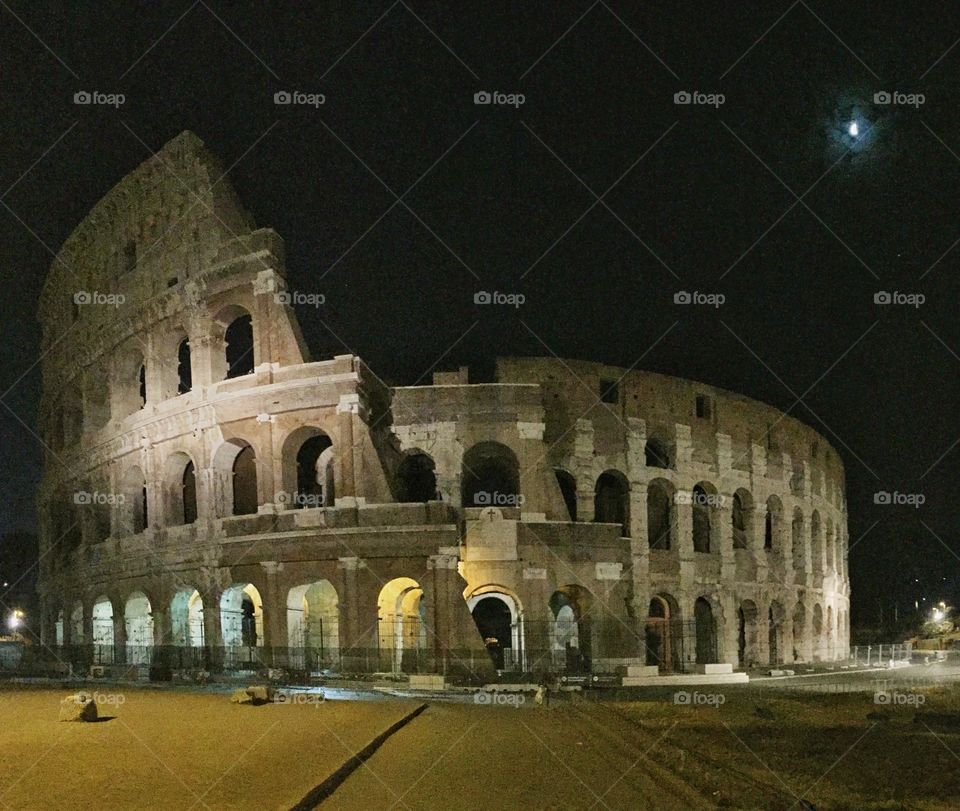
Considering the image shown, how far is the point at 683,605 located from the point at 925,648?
29.4m

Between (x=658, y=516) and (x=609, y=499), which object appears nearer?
(x=609, y=499)

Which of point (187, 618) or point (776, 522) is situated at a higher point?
point (776, 522)

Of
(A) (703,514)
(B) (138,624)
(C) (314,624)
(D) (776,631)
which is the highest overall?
A: (A) (703,514)

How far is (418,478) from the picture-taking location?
3042cm

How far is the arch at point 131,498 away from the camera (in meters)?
30.7

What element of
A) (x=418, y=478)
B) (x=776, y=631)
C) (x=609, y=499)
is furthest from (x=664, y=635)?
(x=418, y=478)

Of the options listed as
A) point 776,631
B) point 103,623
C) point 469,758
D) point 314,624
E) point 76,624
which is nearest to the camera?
point 469,758

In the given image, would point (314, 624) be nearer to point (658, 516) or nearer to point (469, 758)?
point (658, 516)

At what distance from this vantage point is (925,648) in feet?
174

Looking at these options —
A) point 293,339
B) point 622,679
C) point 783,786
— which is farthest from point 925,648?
point 783,786

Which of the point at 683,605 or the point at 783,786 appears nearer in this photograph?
the point at 783,786

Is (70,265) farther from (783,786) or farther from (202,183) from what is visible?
(783,786)

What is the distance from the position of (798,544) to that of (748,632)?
556 cm

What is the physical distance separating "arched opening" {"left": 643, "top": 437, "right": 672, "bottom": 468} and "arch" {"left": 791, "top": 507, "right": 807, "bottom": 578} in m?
8.23
